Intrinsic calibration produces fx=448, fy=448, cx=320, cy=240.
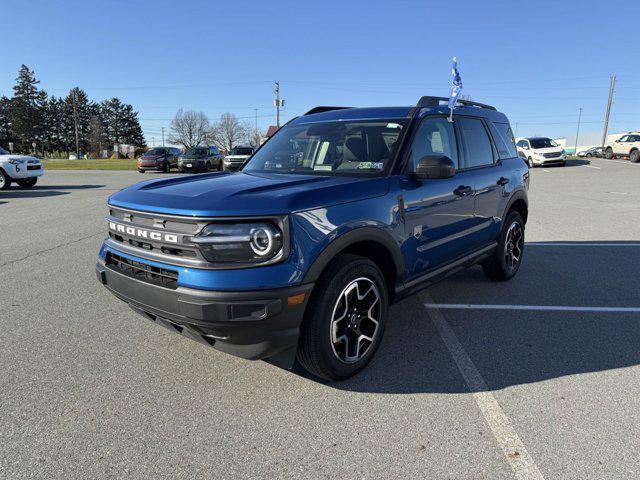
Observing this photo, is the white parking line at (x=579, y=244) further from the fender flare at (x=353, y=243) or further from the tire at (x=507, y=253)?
the fender flare at (x=353, y=243)

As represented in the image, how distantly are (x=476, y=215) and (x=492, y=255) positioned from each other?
3.01 feet

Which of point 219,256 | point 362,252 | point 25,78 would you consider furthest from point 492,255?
point 25,78

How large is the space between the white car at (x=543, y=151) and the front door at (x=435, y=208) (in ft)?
86.6

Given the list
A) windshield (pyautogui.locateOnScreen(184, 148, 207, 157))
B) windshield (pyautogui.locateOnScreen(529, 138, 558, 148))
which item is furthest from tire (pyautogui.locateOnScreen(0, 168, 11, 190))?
windshield (pyautogui.locateOnScreen(529, 138, 558, 148))

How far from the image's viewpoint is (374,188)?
316 cm

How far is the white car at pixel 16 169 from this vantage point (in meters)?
16.4

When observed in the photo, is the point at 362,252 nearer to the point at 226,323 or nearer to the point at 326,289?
the point at 326,289

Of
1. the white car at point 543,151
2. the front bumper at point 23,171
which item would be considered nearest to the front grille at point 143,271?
the front bumper at point 23,171

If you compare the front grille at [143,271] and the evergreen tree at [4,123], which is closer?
the front grille at [143,271]

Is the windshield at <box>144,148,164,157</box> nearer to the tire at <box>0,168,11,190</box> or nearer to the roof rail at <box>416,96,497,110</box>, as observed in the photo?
the tire at <box>0,168,11,190</box>

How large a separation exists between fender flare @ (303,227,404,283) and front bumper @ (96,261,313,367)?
0.11m

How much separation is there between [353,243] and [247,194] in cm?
76

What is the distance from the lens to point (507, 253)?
538 cm

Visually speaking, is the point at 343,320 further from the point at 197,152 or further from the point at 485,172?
the point at 197,152
